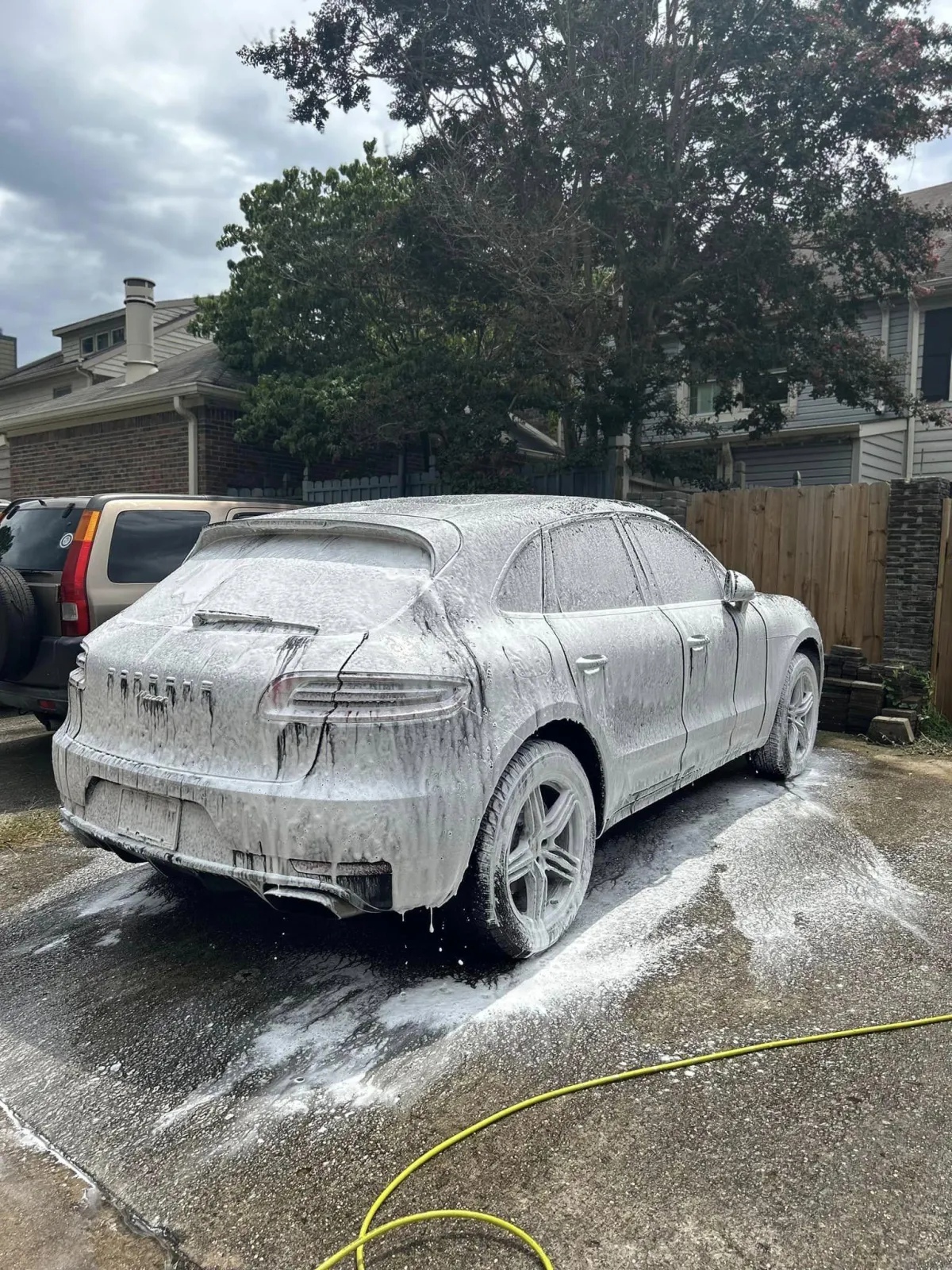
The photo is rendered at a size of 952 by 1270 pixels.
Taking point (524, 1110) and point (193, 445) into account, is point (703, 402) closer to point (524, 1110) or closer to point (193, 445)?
point (193, 445)

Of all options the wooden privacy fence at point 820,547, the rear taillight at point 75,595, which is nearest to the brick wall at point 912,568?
the wooden privacy fence at point 820,547

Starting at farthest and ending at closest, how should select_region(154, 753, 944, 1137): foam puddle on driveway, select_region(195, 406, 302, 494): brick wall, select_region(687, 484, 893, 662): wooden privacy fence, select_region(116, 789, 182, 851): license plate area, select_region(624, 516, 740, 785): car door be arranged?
select_region(195, 406, 302, 494): brick wall, select_region(687, 484, 893, 662): wooden privacy fence, select_region(624, 516, 740, 785): car door, select_region(116, 789, 182, 851): license plate area, select_region(154, 753, 944, 1137): foam puddle on driveway

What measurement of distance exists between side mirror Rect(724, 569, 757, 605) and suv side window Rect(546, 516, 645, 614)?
940 millimetres

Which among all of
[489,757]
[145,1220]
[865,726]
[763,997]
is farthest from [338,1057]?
[865,726]

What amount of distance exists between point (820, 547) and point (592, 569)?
4743 mm

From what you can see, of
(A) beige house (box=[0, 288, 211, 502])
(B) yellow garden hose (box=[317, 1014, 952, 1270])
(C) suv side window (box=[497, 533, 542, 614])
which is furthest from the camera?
(A) beige house (box=[0, 288, 211, 502])

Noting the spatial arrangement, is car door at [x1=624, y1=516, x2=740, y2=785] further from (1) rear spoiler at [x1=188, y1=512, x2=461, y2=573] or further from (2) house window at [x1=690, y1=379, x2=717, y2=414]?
(2) house window at [x1=690, y1=379, x2=717, y2=414]

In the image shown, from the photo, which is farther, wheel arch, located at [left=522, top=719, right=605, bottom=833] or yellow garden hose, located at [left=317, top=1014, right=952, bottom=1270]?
wheel arch, located at [left=522, top=719, right=605, bottom=833]

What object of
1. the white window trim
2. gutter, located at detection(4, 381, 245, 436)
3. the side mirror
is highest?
the white window trim

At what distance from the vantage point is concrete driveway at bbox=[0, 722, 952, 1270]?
2.05 m

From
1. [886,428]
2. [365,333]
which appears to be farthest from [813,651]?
[886,428]

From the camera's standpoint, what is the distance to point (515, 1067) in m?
2.62

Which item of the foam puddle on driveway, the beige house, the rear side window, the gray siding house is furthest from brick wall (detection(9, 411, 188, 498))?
the foam puddle on driveway

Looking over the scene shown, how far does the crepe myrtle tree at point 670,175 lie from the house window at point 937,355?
14.3 feet
